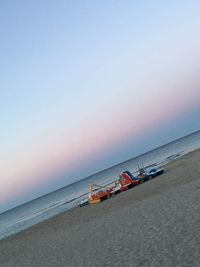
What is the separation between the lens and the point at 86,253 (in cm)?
1404

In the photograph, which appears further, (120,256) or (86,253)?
(86,253)

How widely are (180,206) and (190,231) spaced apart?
3919 mm

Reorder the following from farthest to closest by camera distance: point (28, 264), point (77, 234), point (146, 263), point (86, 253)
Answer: point (77, 234)
point (28, 264)
point (86, 253)
point (146, 263)

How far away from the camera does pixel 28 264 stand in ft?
54.1

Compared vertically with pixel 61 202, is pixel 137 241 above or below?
below

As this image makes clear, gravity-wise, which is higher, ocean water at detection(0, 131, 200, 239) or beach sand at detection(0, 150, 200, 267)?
ocean water at detection(0, 131, 200, 239)

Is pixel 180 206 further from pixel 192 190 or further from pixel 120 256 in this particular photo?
pixel 120 256

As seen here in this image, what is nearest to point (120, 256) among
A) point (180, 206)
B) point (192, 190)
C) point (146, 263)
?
point (146, 263)

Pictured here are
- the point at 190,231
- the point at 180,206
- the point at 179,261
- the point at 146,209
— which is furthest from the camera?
the point at 146,209

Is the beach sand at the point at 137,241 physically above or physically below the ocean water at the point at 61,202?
below

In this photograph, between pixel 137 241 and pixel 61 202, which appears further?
pixel 61 202

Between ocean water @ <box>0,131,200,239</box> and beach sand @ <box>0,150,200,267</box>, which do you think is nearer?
beach sand @ <box>0,150,200,267</box>

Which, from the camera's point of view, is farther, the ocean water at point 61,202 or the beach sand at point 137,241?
the ocean water at point 61,202

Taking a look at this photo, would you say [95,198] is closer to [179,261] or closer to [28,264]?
[28,264]
